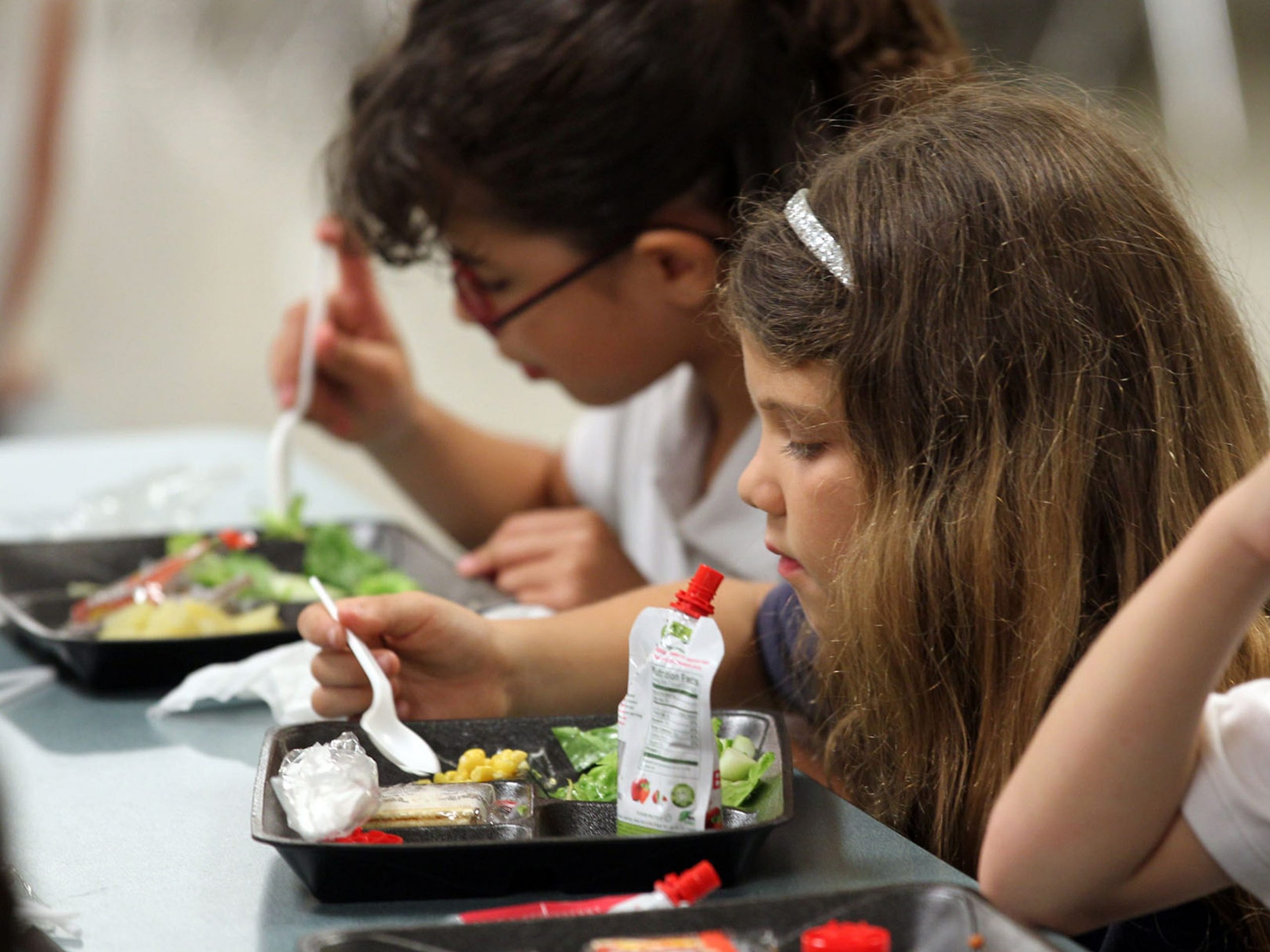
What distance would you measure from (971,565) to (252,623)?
2.11 ft

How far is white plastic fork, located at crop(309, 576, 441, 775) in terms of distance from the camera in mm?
878

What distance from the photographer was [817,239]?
2.93ft

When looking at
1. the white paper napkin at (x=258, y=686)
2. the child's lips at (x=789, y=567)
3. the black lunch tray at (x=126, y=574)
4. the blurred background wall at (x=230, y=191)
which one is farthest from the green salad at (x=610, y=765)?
the blurred background wall at (x=230, y=191)

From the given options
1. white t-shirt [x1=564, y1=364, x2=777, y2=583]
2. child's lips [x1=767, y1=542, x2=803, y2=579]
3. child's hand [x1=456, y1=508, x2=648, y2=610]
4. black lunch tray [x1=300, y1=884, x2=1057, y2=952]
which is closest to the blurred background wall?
white t-shirt [x1=564, y1=364, x2=777, y2=583]

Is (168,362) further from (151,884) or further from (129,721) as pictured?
(151,884)

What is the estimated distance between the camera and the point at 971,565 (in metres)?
0.83

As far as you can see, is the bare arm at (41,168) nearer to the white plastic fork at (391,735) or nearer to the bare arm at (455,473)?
the bare arm at (455,473)

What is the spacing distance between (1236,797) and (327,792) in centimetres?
45

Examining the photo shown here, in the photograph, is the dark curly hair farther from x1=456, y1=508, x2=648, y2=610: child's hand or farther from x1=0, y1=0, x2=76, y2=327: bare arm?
x1=0, y1=0, x2=76, y2=327: bare arm

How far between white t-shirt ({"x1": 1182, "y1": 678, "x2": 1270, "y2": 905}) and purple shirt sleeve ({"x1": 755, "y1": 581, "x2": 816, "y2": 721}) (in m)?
0.39

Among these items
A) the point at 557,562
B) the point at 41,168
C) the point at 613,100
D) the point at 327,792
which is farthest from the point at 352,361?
the point at 41,168

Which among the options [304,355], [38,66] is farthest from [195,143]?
[304,355]

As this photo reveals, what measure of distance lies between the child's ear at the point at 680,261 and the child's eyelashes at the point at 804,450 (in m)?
0.47

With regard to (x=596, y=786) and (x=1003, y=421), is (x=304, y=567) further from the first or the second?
(x=1003, y=421)
